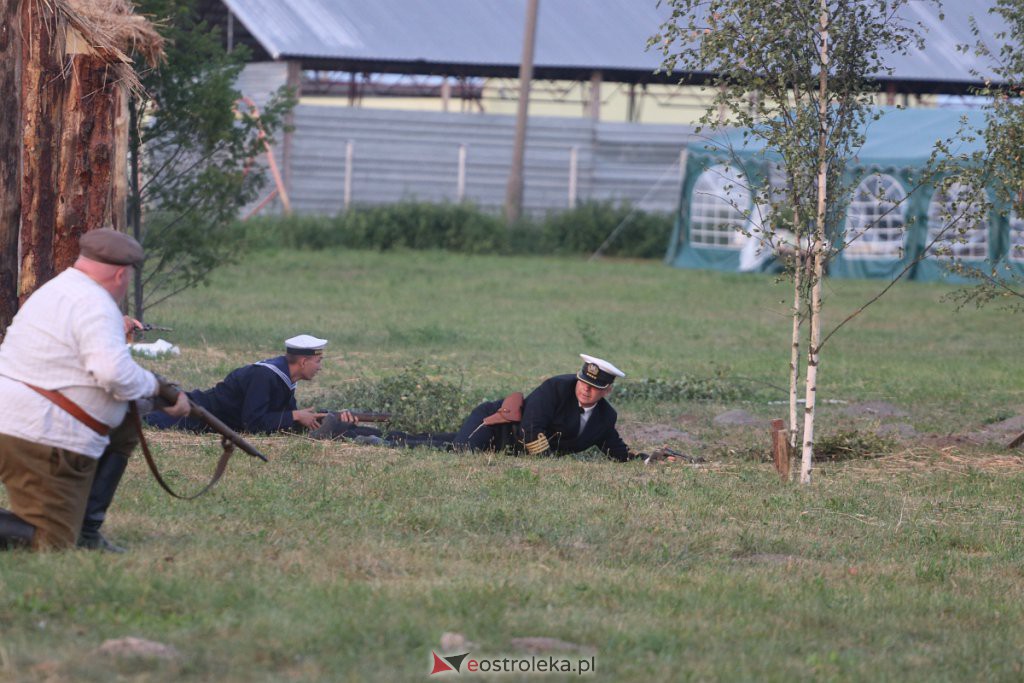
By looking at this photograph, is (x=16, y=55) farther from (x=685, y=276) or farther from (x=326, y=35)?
(x=326, y=35)

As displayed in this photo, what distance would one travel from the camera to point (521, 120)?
30969mm

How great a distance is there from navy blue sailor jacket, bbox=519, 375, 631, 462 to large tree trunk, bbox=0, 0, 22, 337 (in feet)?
12.1

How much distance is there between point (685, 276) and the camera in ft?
90.6

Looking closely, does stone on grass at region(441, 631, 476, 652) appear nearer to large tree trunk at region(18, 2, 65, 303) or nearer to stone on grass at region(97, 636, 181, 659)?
stone on grass at region(97, 636, 181, 659)

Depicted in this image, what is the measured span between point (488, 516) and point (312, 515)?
0.97 meters

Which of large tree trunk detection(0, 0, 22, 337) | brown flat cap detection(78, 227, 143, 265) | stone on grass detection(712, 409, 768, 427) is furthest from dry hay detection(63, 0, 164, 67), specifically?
stone on grass detection(712, 409, 768, 427)

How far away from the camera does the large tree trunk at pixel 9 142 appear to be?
8.30m

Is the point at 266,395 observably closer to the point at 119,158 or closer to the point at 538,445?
the point at 538,445

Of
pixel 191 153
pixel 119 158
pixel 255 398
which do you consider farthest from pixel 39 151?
pixel 191 153

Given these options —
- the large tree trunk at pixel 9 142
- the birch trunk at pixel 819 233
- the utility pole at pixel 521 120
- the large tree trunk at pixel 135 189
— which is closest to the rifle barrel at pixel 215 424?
the large tree trunk at pixel 9 142

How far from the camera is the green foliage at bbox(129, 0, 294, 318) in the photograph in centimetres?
1499

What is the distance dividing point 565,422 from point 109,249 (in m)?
4.53

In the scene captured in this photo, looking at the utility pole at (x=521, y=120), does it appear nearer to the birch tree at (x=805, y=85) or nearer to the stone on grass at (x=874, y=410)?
the stone on grass at (x=874, y=410)

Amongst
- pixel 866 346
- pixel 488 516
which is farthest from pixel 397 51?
pixel 488 516
